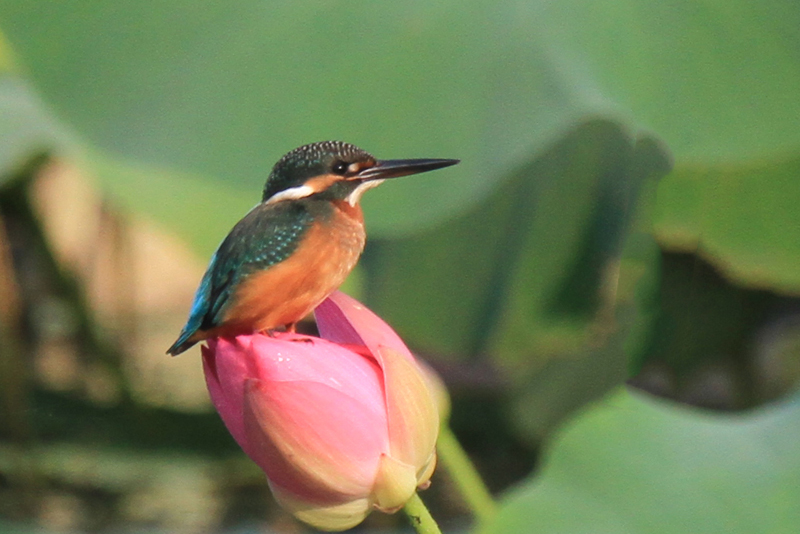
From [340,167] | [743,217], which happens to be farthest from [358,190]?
[743,217]

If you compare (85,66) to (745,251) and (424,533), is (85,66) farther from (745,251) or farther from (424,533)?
(745,251)

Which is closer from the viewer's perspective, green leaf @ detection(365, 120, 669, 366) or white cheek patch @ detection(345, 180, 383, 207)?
white cheek patch @ detection(345, 180, 383, 207)

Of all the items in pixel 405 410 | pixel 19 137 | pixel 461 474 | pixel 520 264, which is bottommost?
pixel 520 264

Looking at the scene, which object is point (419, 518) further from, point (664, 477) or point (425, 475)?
point (664, 477)

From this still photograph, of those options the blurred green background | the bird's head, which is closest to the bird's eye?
the bird's head

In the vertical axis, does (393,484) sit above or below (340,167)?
below

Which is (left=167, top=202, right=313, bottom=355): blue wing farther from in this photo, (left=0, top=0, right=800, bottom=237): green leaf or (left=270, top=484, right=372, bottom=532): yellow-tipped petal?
(left=0, top=0, right=800, bottom=237): green leaf
